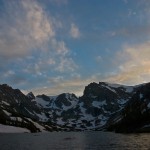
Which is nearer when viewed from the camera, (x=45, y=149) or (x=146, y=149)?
(x=146, y=149)

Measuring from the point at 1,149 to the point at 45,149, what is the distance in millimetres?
13510

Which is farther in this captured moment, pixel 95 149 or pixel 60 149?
pixel 60 149

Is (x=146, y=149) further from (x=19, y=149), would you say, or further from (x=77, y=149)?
(x=19, y=149)

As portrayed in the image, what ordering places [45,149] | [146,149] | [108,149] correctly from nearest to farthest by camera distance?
A: [146,149] → [108,149] → [45,149]

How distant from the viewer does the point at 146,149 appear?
8512 centimetres

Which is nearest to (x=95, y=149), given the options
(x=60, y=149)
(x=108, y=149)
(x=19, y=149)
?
(x=108, y=149)

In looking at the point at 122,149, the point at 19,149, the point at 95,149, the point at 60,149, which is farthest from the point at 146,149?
the point at 19,149

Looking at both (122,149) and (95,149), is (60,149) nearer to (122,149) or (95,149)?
(95,149)

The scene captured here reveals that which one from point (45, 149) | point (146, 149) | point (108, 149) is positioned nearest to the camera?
point (146, 149)

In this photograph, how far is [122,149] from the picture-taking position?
291 feet

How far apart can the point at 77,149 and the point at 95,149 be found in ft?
18.5

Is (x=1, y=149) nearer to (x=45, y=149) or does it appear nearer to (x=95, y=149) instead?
(x=45, y=149)

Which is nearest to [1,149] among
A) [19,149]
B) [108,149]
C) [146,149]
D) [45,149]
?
[19,149]

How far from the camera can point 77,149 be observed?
316 ft
